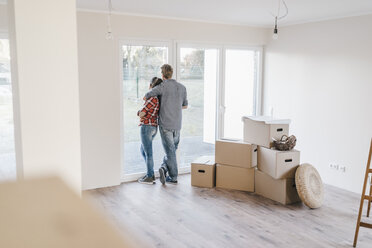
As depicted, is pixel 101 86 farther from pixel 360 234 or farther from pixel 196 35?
pixel 360 234

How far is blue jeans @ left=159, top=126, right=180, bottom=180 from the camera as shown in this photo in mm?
4914

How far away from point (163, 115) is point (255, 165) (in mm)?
1330

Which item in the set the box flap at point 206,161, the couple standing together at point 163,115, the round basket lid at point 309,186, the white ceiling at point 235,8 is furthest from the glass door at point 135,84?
the round basket lid at point 309,186

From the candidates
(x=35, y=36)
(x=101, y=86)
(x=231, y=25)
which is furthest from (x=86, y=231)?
(x=231, y=25)

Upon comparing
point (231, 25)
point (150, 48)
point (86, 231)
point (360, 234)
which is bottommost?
point (360, 234)

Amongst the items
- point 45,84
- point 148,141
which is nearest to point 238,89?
point 148,141

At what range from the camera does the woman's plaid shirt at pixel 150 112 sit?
15.7ft

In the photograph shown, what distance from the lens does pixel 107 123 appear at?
485 centimetres

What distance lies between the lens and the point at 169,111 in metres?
4.83

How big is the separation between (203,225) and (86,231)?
11.6 feet

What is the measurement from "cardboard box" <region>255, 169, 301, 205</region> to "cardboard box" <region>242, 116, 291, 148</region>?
40 cm

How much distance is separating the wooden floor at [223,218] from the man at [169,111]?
36cm

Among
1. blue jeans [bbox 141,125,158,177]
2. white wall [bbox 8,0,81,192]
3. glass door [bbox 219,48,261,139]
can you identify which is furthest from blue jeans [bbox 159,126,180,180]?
white wall [bbox 8,0,81,192]

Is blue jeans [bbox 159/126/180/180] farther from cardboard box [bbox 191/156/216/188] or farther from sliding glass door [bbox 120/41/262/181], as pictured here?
sliding glass door [bbox 120/41/262/181]
